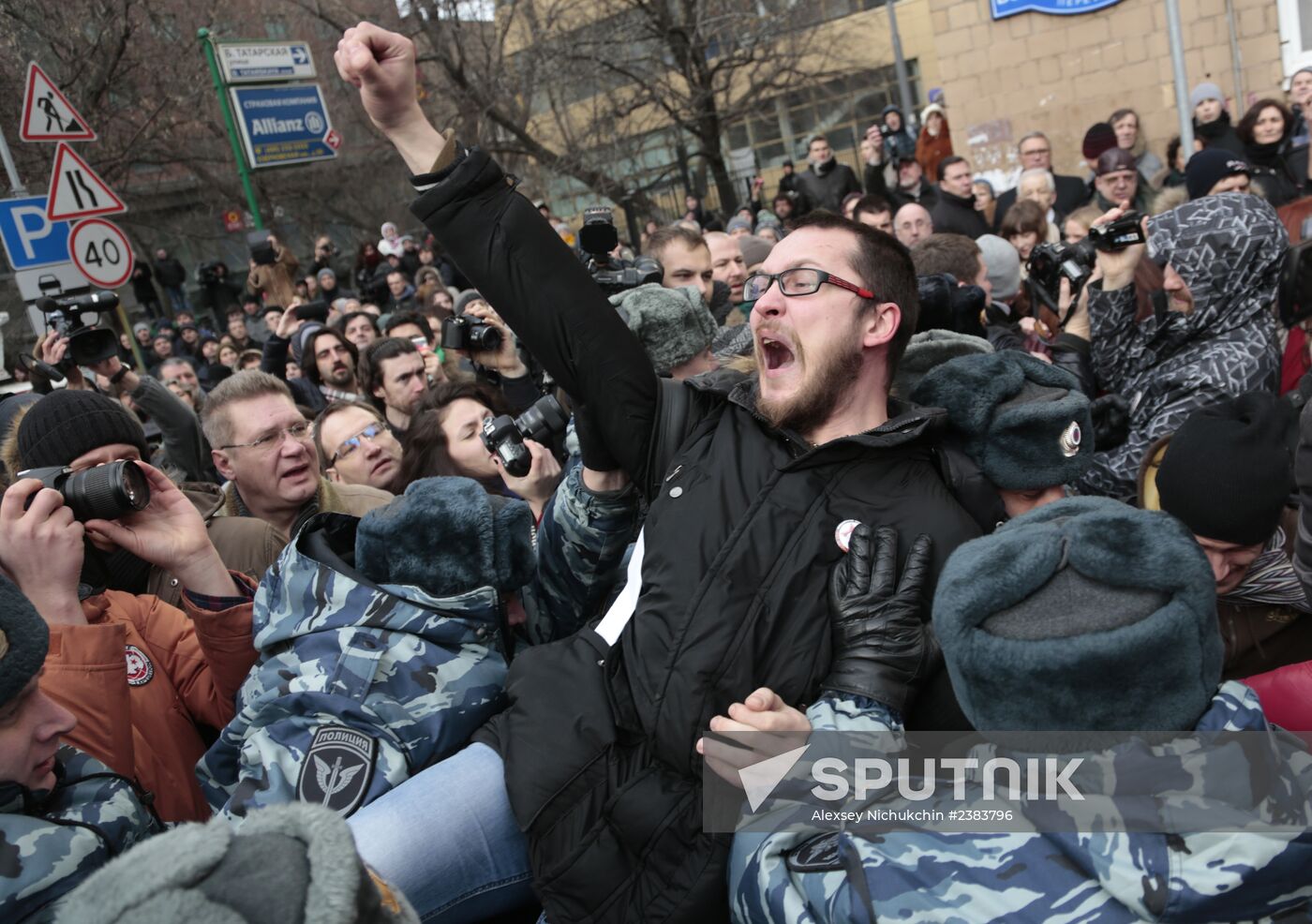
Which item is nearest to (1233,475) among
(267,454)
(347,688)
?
(347,688)

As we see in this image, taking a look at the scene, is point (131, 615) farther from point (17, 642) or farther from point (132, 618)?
point (17, 642)

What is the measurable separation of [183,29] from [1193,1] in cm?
1517

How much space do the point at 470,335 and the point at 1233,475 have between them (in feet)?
11.1

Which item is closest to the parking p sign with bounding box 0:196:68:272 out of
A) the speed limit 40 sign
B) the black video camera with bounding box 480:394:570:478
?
the speed limit 40 sign

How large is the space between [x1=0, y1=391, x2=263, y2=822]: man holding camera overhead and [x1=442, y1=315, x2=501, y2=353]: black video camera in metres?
2.08

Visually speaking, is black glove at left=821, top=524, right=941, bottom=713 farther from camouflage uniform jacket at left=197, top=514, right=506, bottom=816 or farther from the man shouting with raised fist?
camouflage uniform jacket at left=197, top=514, right=506, bottom=816

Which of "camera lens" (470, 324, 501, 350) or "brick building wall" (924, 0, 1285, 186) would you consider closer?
"camera lens" (470, 324, 501, 350)

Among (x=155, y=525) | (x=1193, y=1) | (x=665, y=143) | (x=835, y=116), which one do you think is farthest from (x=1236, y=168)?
(x=835, y=116)

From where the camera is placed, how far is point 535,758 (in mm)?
1915

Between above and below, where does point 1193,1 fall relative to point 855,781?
above

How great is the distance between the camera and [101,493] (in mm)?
2234

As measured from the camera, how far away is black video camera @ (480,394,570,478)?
247cm

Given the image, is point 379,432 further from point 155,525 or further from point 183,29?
point 183,29

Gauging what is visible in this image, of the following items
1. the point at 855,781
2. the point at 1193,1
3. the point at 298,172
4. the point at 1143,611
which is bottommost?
the point at 855,781
